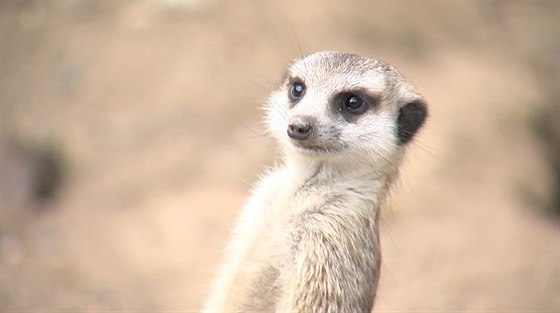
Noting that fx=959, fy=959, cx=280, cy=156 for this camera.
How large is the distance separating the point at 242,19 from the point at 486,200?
175 cm

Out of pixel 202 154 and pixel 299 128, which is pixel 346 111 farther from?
pixel 202 154

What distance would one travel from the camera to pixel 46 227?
5.22 m

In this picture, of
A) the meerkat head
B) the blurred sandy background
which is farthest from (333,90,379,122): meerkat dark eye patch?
the blurred sandy background

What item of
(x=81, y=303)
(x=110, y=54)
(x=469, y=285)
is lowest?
(x=81, y=303)

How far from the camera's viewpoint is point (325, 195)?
9.57 feet

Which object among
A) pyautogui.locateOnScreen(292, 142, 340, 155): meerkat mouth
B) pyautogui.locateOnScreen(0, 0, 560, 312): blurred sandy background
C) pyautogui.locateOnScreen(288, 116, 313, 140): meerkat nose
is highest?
pyautogui.locateOnScreen(288, 116, 313, 140): meerkat nose

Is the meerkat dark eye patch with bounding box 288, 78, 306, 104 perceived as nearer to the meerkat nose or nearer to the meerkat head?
the meerkat head

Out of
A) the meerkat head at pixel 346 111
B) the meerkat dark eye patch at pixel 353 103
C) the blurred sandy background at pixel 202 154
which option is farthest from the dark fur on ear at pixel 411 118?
the blurred sandy background at pixel 202 154

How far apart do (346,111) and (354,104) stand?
0.12 feet

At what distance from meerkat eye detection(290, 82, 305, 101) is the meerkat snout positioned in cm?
25

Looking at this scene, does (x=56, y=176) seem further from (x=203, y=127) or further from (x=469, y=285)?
(x=469, y=285)


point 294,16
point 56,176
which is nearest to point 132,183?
point 56,176

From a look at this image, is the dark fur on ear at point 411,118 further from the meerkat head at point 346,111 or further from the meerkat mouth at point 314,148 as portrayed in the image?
the meerkat mouth at point 314,148

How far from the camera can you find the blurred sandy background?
15.9 ft
